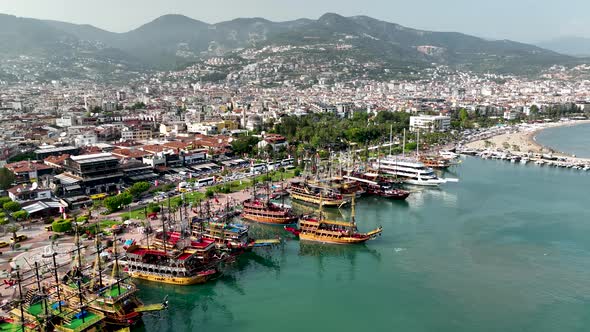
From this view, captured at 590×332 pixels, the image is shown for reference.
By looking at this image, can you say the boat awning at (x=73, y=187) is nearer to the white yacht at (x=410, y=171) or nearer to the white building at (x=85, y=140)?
the white building at (x=85, y=140)

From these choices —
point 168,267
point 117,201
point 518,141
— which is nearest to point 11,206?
point 117,201

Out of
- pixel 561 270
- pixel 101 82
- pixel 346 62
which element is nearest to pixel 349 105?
pixel 561 270

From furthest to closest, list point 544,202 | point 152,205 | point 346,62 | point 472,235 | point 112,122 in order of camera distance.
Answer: point 346,62
point 112,122
point 544,202
point 152,205
point 472,235

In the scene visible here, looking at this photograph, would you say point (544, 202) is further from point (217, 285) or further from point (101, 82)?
point (101, 82)

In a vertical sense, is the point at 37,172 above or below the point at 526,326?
above

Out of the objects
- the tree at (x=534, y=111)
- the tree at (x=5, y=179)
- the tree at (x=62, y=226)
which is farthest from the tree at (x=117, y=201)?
the tree at (x=534, y=111)

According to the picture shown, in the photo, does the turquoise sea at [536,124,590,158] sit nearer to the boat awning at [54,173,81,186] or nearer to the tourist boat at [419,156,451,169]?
the tourist boat at [419,156,451,169]

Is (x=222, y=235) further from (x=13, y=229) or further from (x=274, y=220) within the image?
(x=13, y=229)
